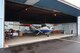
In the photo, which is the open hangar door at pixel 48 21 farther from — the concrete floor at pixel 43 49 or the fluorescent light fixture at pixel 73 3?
the concrete floor at pixel 43 49

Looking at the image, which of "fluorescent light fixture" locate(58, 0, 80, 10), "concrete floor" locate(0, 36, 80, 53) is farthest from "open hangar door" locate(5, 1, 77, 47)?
"concrete floor" locate(0, 36, 80, 53)

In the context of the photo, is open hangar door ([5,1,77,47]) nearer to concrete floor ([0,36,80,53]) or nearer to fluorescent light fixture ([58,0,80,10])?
fluorescent light fixture ([58,0,80,10])

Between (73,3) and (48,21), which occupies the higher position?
(73,3)

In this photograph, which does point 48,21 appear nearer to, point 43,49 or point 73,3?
point 73,3

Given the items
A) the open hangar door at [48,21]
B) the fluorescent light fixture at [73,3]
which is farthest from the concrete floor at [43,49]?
the open hangar door at [48,21]

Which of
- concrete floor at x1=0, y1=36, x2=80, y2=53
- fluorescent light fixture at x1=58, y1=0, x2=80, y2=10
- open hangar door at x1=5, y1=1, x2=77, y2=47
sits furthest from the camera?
open hangar door at x1=5, y1=1, x2=77, y2=47

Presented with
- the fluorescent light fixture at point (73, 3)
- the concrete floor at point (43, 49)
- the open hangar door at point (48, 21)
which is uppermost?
the fluorescent light fixture at point (73, 3)

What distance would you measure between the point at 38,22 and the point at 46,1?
1962 cm

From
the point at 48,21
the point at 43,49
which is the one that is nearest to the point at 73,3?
the point at 43,49

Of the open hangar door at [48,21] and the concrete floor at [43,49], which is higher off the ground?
the open hangar door at [48,21]

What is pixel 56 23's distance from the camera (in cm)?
3022

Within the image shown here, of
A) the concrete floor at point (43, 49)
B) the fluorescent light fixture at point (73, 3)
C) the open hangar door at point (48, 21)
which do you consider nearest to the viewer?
the concrete floor at point (43, 49)

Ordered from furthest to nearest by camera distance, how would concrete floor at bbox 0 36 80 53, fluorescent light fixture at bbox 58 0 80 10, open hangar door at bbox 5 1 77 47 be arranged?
open hangar door at bbox 5 1 77 47, fluorescent light fixture at bbox 58 0 80 10, concrete floor at bbox 0 36 80 53

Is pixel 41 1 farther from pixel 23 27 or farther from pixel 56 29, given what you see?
pixel 56 29
